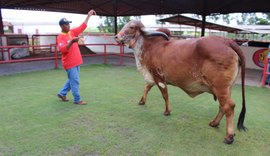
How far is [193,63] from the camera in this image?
3143 mm

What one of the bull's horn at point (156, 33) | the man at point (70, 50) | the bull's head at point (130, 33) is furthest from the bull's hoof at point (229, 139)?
the man at point (70, 50)

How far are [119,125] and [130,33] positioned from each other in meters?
1.44

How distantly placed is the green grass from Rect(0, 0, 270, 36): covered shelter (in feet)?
21.3

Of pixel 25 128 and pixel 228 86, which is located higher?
Result: pixel 228 86

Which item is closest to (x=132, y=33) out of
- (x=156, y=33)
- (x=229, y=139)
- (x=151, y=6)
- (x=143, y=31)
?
(x=143, y=31)

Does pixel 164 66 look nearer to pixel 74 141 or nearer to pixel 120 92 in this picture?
pixel 74 141

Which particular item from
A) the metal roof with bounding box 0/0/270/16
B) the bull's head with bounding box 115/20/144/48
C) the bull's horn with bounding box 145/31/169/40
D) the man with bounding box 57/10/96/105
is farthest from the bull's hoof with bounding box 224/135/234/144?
the metal roof with bounding box 0/0/270/16

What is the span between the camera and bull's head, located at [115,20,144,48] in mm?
3867

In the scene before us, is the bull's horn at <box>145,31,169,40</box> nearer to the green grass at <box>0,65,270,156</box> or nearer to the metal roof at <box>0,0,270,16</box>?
the green grass at <box>0,65,270,156</box>

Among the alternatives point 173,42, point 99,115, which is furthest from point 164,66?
point 99,115

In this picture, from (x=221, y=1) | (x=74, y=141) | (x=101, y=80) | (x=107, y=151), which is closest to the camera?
(x=107, y=151)

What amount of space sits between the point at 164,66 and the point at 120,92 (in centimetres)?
207

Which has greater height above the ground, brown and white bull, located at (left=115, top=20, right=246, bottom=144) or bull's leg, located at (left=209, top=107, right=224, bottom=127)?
brown and white bull, located at (left=115, top=20, right=246, bottom=144)

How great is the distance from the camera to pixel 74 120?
371 centimetres
